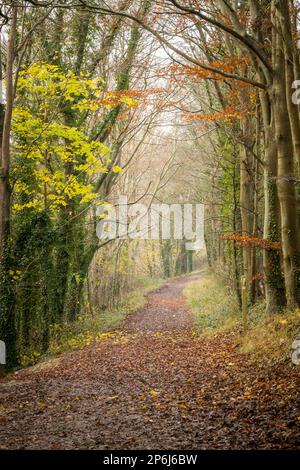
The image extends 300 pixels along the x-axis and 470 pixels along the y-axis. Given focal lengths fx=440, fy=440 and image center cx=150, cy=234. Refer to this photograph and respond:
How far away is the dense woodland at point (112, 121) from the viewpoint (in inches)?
370

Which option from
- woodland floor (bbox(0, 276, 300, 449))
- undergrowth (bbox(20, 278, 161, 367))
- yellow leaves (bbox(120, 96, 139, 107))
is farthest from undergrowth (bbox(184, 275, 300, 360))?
yellow leaves (bbox(120, 96, 139, 107))

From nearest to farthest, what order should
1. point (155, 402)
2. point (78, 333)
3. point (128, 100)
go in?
point (155, 402)
point (128, 100)
point (78, 333)

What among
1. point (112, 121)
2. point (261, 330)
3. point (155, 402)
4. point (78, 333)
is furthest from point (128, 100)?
point (155, 402)

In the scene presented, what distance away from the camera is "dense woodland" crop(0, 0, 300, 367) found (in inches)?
370

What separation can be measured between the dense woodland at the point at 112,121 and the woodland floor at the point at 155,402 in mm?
2280

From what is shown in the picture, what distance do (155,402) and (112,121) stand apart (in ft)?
40.8

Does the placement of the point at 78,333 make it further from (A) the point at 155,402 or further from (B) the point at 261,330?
(A) the point at 155,402

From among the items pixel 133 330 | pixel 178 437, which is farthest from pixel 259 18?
pixel 133 330

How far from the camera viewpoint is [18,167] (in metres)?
13.4

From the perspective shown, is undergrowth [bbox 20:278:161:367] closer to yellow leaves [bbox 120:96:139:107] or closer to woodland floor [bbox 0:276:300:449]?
woodland floor [bbox 0:276:300:449]

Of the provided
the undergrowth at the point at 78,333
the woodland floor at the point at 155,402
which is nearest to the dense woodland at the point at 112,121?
the undergrowth at the point at 78,333

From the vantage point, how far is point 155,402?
6.99m

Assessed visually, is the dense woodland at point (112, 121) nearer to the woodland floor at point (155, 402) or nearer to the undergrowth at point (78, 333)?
the undergrowth at point (78, 333)
